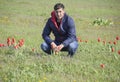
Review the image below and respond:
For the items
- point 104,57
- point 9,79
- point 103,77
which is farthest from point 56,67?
point 104,57

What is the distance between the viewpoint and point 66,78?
8.59 metres

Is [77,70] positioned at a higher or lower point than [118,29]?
higher

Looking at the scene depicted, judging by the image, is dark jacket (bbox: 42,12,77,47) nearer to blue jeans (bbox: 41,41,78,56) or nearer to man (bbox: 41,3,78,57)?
man (bbox: 41,3,78,57)

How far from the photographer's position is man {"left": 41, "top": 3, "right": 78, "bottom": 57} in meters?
10.9

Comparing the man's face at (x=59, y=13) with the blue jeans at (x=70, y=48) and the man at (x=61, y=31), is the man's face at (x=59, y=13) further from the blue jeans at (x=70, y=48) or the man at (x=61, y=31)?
the blue jeans at (x=70, y=48)

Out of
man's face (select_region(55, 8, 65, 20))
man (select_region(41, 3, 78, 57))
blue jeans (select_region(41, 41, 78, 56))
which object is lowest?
blue jeans (select_region(41, 41, 78, 56))

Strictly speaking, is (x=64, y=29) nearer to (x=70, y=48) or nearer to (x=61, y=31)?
(x=61, y=31)

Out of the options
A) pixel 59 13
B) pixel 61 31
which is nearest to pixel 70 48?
pixel 61 31

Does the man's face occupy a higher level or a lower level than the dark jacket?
higher

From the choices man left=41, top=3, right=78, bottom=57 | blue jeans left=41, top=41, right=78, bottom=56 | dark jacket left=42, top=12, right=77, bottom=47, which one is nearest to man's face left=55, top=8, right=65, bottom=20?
man left=41, top=3, right=78, bottom=57

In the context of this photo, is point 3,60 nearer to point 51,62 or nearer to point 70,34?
point 51,62

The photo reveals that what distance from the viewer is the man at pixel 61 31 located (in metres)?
10.9

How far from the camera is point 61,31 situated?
37.3ft

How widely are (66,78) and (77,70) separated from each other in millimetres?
980
